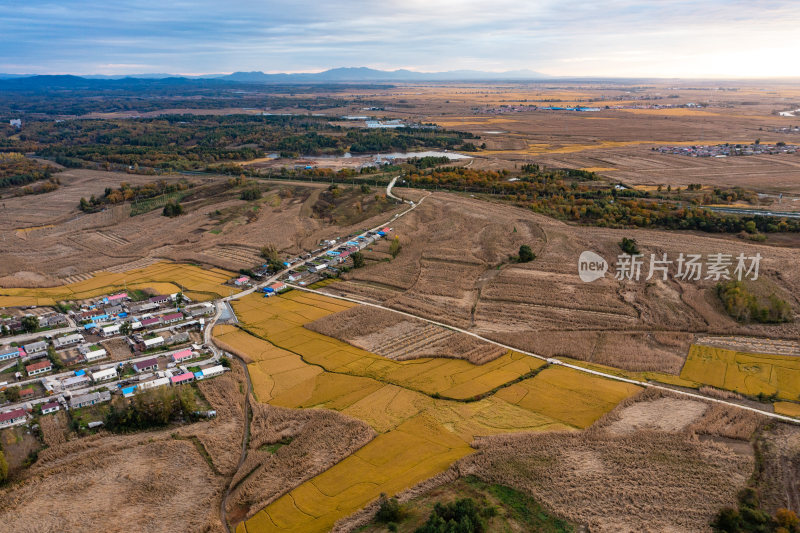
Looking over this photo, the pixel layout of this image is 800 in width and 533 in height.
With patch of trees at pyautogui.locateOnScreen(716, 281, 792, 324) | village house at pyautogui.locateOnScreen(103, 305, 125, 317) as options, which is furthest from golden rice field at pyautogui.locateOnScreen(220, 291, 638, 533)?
patch of trees at pyautogui.locateOnScreen(716, 281, 792, 324)

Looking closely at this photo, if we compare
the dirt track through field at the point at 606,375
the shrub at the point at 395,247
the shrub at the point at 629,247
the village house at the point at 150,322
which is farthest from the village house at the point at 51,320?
the shrub at the point at 629,247

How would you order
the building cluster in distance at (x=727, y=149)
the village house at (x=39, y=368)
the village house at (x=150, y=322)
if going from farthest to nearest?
the building cluster in distance at (x=727, y=149), the village house at (x=150, y=322), the village house at (x=39, y=368)

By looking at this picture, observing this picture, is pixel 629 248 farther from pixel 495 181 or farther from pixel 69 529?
pixel 69 529

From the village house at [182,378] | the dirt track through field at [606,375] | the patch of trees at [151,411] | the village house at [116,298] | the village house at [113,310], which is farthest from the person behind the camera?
the village house at [116,298]

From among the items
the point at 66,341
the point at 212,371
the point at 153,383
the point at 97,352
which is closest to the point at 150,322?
the point at 97,352

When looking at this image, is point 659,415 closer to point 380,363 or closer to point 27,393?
point 380,363

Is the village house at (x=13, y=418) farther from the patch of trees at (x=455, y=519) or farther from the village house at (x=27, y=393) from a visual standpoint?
the patch of trees at (x=455, y=519)
